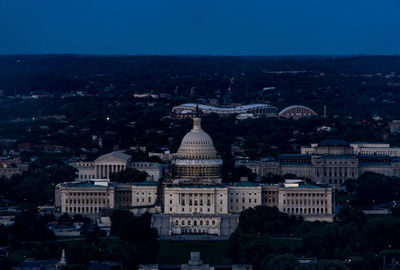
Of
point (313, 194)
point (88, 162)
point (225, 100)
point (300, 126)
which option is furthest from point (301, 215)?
point (225, 100)

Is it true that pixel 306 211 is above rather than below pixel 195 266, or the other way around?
above

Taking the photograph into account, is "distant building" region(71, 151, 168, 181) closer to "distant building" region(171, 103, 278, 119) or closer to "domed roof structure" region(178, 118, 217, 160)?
"domed roof structure" region(178, 118, 217, 160)

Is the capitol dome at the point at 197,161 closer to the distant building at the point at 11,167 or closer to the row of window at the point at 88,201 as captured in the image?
the row of window at the point at 88,201

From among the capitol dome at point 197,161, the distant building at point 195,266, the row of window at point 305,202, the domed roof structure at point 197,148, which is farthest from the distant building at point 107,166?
the distant building at point 195,266

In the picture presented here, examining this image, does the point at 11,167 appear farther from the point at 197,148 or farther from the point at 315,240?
the point at 315,240

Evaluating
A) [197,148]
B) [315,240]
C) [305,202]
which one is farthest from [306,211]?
[315,240]

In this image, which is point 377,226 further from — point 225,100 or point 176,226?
point 225,100
